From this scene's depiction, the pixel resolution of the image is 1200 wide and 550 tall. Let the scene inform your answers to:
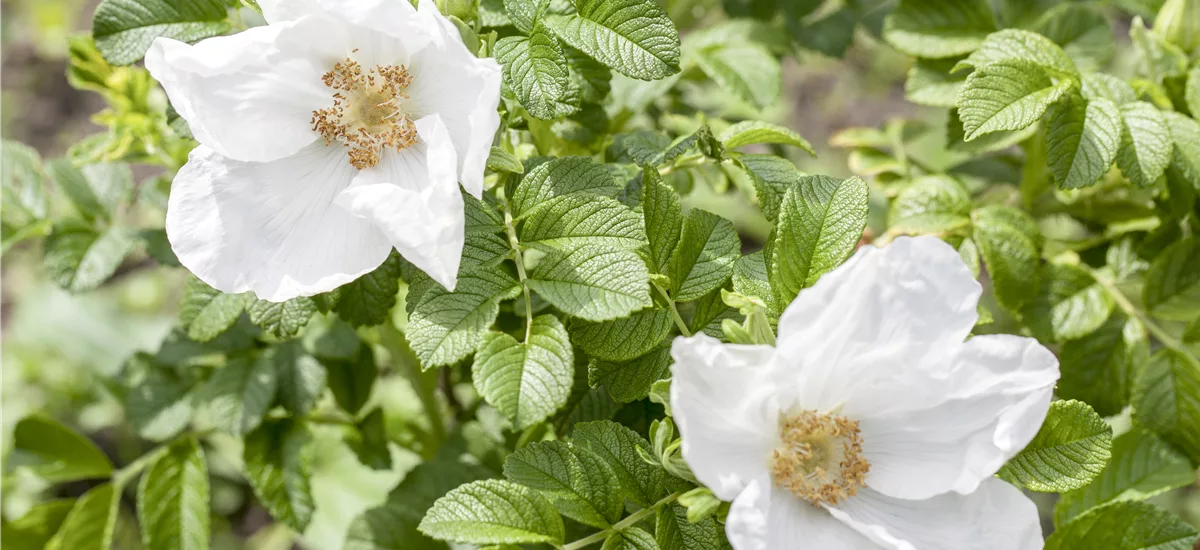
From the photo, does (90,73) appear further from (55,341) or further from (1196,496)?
(1196,496)

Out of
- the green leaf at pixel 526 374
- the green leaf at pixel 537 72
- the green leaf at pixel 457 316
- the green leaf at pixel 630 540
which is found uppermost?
the green leaf at pixel 537 72

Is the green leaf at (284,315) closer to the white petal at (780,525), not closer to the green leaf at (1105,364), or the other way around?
the white petal at (780,525)

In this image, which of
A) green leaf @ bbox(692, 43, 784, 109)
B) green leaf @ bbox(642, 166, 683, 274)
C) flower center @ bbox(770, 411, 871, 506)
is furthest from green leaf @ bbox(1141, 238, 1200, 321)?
green leaf @ bbox(642, 166, 683, 274)

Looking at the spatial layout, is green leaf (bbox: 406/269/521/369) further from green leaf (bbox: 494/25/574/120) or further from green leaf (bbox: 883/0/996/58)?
green leaf (bbox: 883/0/996/58)

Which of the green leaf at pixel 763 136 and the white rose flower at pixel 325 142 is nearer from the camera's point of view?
the white rose flower at pixel 325 142

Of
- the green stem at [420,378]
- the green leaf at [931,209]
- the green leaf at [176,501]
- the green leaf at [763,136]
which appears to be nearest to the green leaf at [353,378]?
the green stem at [420,378]

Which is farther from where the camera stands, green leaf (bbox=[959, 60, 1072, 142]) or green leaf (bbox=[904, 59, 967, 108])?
green leaf (bbox=[904, 59, 967, 108])
